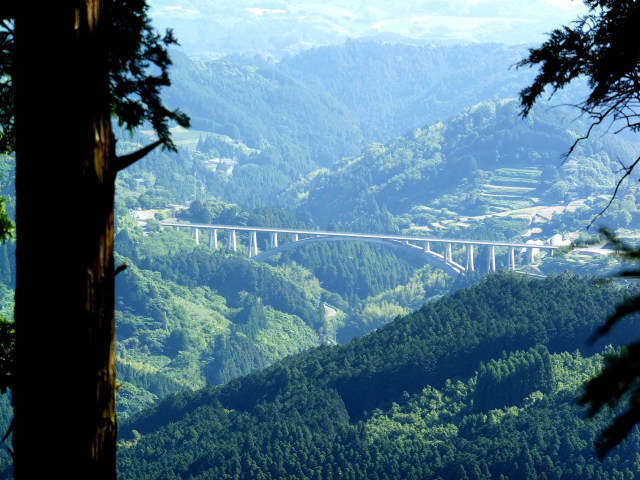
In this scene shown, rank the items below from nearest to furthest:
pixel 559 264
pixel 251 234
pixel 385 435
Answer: pixel 385 435
pixel 559 264
pixel 251 234

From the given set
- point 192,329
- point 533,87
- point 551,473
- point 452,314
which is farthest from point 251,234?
point 533,87

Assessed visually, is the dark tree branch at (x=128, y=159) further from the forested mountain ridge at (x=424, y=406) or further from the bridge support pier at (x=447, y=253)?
the bridge support pier at (x=447, y=253)

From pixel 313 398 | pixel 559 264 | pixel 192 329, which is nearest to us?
pixel 313 398

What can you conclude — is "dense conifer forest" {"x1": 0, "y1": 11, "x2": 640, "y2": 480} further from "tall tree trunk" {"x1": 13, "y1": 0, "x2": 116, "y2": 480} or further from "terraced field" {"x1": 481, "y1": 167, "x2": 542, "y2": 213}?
"terraced field" {"x1": 481, "y1": 167, "x2": 542, "y2": 213}

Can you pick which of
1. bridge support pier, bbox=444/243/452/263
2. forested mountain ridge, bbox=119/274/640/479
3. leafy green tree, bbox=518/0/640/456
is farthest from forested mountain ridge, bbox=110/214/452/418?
leafy green tree, bbox=518/0/640/456

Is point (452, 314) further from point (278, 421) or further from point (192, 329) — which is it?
point (192, 329)

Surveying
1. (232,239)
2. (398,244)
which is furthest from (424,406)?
(232,239)
